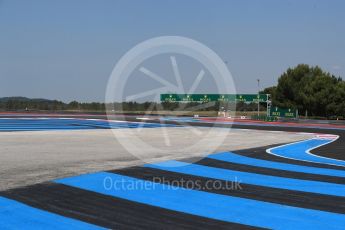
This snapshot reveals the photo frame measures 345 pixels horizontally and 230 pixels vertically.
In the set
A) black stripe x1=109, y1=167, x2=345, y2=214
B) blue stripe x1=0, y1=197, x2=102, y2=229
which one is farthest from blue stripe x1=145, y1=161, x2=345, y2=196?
blue stripe x1=0, y1=197, x2=102, y2=229

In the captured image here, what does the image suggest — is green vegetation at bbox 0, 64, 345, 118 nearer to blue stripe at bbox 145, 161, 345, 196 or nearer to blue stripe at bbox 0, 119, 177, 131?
blue stripe at bbox 0, 119, 177, 131

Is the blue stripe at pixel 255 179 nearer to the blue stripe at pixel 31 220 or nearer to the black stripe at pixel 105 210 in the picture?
the black stripe at pixel 105 210

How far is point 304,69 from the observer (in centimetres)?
6103

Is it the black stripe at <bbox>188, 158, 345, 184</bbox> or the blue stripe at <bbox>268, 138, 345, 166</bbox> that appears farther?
the blue stripe at <bbox>268, 138, 345, 166</bbox>

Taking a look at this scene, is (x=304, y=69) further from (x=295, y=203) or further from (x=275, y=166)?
(x=295, y=203)

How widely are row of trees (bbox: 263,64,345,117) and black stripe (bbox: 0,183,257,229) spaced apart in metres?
51.2

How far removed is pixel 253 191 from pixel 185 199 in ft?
4.45

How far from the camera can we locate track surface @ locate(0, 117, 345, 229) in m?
5.33

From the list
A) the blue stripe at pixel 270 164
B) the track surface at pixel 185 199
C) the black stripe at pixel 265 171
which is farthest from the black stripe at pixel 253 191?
the blue stripe at pixel 270 164

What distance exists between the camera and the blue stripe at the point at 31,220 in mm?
5035

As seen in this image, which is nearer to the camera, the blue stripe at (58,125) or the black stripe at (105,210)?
the black stripe at (105,210)

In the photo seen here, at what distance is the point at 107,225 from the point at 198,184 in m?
3.00

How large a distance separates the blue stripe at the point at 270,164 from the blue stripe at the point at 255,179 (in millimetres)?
1305

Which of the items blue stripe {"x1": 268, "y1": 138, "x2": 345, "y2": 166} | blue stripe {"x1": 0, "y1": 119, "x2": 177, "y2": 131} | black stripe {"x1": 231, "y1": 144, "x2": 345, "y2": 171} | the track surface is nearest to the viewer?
the track surface
